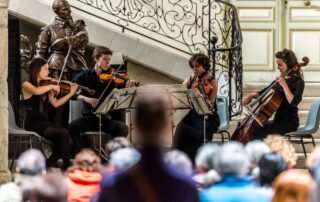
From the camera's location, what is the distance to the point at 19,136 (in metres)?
11.5

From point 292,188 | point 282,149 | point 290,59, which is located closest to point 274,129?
point 290,59

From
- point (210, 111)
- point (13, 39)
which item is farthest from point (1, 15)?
point (13, 39)

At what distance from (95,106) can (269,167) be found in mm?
5466

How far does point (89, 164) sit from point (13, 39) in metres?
7.81

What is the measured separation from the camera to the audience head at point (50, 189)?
18.0 feet

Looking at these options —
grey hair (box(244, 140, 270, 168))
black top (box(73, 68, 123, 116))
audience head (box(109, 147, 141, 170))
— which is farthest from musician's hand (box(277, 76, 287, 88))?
audience head (box(109, 147, 141, 170))

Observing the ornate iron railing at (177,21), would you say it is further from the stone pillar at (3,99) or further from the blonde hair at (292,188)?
the blonde hair at (292,188)

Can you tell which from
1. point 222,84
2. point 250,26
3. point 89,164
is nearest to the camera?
point 89,164

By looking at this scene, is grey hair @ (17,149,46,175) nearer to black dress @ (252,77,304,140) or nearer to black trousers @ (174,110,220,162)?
black trousers @ (174,110,220,162)

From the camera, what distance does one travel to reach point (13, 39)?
14203mm

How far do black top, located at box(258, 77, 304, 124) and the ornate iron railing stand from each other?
198 centimetres

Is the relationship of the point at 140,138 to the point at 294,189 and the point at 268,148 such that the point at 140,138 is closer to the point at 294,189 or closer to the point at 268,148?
the point at 294,189

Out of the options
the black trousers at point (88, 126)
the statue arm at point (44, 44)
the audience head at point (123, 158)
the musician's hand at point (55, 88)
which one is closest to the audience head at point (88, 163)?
the audience head at point (123, 158)

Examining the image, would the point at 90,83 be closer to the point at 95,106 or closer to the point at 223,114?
the point at 95,106
